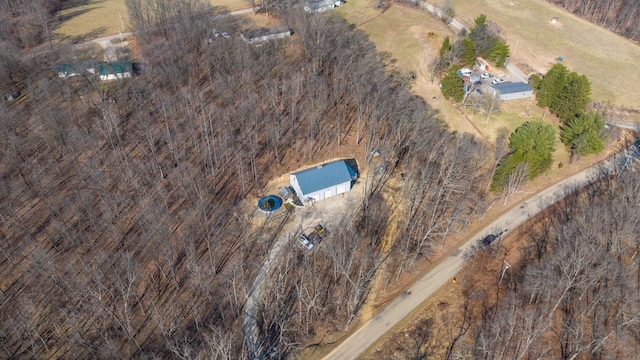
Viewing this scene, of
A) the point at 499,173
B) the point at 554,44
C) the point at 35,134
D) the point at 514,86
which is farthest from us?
the point at 554,44

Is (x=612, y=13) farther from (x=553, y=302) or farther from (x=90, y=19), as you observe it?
(x=90, y=19)

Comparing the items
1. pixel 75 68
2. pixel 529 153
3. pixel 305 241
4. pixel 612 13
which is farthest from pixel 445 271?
pixel 612 13

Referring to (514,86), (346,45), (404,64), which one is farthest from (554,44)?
(346,45)

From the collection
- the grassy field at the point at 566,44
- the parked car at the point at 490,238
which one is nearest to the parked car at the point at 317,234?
the parked car at the point at 490,238

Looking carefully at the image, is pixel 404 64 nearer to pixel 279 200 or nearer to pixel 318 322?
pixel 279 200

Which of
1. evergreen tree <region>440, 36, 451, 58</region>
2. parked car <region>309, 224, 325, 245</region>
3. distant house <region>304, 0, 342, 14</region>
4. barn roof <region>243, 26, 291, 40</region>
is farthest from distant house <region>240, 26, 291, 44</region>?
parked car <region>309, 224, 325, 245</region>
